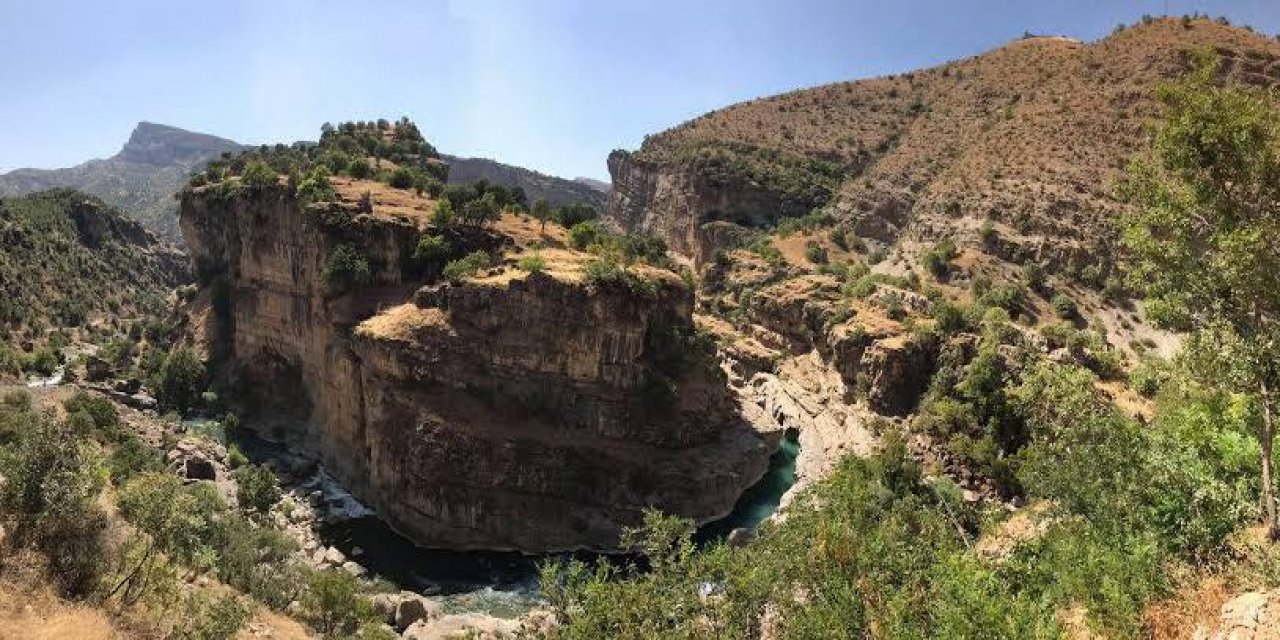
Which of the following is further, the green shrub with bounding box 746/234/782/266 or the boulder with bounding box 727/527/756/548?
the green shrub with bounding box 746/234/782/266

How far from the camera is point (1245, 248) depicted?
613 inches

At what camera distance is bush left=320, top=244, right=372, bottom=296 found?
2288 inches

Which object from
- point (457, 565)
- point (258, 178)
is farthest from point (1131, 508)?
point (258, 178)

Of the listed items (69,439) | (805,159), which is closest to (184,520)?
(69,439)

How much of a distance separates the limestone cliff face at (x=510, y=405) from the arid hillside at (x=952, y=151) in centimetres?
3728

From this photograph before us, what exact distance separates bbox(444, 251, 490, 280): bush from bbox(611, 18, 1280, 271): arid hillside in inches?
1910

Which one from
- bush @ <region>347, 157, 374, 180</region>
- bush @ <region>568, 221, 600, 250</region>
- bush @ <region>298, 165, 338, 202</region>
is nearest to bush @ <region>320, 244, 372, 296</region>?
bush @ <region>298, 165, 338, 202</region>

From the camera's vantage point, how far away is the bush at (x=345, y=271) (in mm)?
58125

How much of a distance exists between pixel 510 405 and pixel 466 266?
11.1 metres

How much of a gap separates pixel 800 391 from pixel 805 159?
55.4m

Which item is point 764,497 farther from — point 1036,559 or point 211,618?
point 211,618

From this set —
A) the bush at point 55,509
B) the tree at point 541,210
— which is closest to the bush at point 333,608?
the bush at point 55,509

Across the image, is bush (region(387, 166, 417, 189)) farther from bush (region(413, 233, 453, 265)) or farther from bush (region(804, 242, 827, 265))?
bush (region(804, 242, 827, 265))

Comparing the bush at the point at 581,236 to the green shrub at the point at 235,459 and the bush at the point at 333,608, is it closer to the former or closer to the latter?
the green shrub at the point at 235,459
